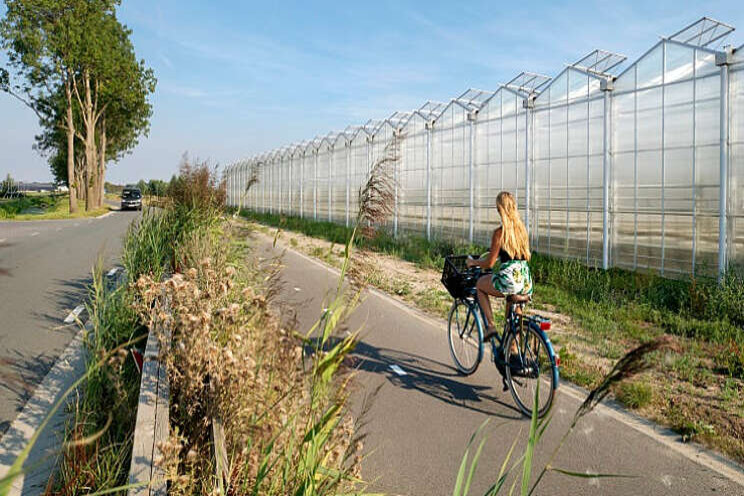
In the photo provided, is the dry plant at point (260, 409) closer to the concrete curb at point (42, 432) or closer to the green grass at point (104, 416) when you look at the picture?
the green grass at point (104, 416)

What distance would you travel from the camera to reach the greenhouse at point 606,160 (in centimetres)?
1202

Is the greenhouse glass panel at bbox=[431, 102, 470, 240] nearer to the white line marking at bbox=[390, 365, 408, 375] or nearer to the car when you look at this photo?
the white line marking at bbox=[390, 365, 408, 375]

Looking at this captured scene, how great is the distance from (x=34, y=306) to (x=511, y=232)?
7.71m

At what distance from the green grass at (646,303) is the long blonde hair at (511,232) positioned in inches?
59.0

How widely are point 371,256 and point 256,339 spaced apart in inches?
36.8

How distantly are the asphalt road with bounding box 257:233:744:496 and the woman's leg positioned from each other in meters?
0.65

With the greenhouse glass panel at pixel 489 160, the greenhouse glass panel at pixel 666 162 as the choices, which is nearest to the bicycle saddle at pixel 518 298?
the greenhouse glass panel at pixel 666 162

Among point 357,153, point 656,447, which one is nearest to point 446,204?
point 357,153

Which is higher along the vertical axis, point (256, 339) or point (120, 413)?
point (256, 339)

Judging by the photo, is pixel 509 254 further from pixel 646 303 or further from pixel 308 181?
pixel 308 181

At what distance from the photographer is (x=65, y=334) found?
28.7 ft

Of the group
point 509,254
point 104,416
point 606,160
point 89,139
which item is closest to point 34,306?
point 104,416

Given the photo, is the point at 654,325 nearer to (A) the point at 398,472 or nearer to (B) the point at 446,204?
(A) the point at 398,472

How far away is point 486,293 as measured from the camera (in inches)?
272
